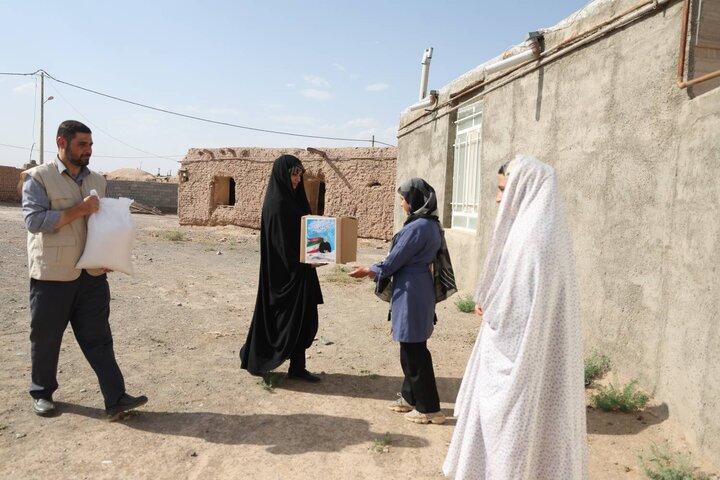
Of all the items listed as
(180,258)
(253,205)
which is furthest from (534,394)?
(253,205)

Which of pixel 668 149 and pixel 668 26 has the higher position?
pixel 668 26

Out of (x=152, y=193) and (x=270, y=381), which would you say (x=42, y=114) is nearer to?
(x=152, y=193)

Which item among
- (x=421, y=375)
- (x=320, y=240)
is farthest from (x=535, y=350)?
(x=320, y=240)

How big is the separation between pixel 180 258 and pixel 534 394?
9740mm

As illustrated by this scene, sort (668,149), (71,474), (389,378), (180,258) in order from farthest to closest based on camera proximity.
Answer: (180,258), (389,378), (668,149), (71,474)

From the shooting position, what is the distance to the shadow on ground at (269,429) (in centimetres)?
311

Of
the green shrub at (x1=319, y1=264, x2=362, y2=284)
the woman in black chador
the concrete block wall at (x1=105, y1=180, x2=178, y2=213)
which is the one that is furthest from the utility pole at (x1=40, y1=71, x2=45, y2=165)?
the woman in black chador

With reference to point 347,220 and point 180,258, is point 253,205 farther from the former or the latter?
point 347,220

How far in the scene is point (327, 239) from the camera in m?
3.66

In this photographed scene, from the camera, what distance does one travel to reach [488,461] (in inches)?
85.1

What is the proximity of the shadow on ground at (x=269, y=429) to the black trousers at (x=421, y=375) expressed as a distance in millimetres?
262

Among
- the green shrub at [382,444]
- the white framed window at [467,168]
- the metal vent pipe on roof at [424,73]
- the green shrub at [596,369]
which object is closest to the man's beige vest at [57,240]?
the green shrub at [382,444]

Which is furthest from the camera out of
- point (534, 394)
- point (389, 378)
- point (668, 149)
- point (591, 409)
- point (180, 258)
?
point (180, 258)

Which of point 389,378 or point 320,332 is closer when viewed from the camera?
point 389,378
